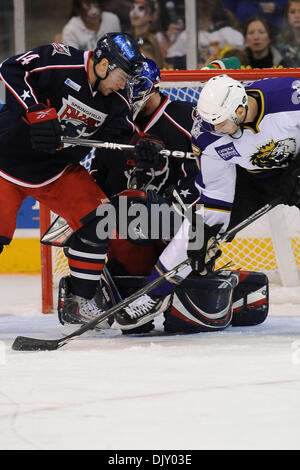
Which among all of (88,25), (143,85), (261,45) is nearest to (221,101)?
(143,85)

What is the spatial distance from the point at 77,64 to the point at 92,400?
4.59 feet

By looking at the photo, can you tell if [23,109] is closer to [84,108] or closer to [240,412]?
[84,108]

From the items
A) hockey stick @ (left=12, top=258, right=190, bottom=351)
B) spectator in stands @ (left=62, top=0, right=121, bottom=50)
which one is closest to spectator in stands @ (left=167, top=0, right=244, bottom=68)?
spectator in stands @ (left=62, top=0, right=121, bottom=50)

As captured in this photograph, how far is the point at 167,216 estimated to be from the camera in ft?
11.1

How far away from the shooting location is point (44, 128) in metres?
2.95

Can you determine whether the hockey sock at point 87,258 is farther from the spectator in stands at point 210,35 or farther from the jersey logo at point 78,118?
the spectator in stands at point 210,35

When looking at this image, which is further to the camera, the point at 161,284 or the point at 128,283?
the point at 128,283

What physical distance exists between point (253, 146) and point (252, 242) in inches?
56.5

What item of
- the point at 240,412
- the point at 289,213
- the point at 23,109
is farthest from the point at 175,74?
the point at 240,412

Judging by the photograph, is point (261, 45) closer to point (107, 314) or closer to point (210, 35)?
point (210, 35)

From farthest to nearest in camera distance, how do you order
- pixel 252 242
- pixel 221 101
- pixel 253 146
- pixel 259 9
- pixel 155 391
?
pixel 259 9, pixel 252 242, pixel 253 146, pixel 221 101, pixel 155 391

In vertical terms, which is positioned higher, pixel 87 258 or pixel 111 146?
pixel 111 146

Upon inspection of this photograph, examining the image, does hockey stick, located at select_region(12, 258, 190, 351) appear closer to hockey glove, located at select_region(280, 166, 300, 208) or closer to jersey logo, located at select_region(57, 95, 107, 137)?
hockey glove, located at select_region(280, 166, 300, 208)

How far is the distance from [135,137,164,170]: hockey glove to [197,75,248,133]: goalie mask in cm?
31
